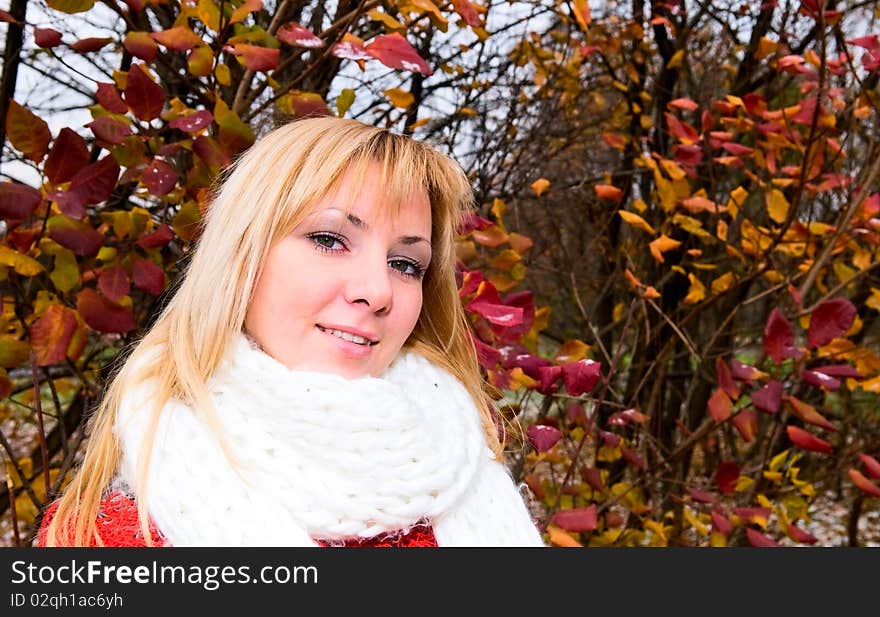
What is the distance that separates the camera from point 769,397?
175 centimetres

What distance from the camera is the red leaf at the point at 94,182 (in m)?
1.29

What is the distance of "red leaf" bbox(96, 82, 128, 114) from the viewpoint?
137 cm

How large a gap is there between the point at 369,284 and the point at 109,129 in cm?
55

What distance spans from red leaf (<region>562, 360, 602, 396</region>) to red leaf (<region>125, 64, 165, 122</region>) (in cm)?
89

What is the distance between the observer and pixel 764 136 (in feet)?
8.13

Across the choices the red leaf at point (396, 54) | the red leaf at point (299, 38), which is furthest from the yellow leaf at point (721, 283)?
the red leaf at point (299, 38)

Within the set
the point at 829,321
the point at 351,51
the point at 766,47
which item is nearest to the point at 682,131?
the point at 766,47

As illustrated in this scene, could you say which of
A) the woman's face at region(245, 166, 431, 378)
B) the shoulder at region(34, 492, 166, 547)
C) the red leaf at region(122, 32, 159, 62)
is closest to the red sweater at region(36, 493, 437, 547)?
the shoulder at region(34, 492, 166, 547)

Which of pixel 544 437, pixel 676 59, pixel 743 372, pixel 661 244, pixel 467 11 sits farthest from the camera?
pixel 676 59

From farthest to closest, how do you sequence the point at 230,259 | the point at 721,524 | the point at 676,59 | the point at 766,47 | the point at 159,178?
the point at 676,59 < the point at 766,47 < the point at 721,524 < the point at 159,178 < the point at 230,259

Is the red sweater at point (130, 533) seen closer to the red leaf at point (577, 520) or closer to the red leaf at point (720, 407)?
the red leaf at point (577, 520)

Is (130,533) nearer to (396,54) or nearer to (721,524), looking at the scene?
(396,54)

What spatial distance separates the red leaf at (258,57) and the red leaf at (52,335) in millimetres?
529

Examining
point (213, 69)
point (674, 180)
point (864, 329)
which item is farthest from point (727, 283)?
point (213, 69)
